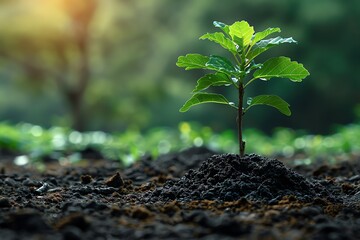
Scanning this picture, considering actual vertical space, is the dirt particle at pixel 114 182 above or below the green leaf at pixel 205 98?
below

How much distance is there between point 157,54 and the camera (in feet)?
74.5

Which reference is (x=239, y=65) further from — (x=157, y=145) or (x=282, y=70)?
(x=157, y=145)

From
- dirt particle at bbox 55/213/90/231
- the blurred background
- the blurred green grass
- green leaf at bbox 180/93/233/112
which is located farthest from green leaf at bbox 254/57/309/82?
the blurred background

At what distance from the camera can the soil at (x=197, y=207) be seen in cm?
220

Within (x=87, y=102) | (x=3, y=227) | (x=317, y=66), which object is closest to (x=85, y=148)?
(x=3, y=227)

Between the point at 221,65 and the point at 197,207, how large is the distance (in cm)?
83

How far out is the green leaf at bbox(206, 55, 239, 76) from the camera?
3.15 meters

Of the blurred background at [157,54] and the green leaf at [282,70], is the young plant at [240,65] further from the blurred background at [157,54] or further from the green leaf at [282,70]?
the blurred background at [157,54]

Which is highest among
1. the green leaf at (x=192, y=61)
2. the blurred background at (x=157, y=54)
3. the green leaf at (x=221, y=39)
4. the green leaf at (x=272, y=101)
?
the blurred background at (x=157, y=54)

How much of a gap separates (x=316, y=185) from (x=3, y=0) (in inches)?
676

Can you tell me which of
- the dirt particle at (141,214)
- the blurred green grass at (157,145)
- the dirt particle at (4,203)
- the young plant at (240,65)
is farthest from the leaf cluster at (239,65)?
the blurred green grass at (157,145)

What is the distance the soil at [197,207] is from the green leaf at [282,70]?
49 centimetres

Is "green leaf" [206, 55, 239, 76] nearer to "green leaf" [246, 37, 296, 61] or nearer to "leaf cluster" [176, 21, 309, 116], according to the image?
"leaf cluster" [176, 21, 309, 116]

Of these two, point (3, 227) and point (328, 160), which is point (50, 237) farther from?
point (328, 160)
